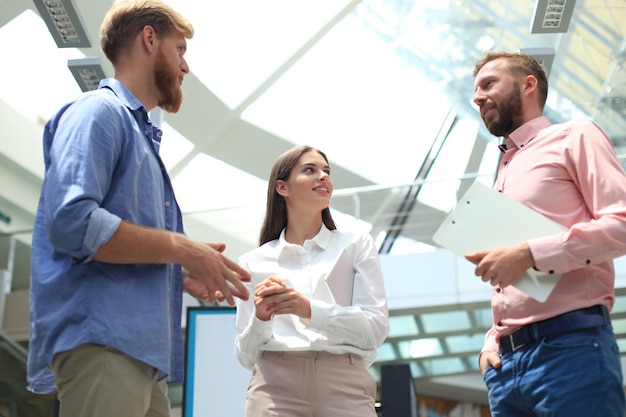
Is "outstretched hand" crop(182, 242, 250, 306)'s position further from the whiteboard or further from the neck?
the whiteboard

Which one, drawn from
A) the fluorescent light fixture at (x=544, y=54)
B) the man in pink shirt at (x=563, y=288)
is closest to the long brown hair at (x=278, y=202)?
the man in pink shirt at (x=563, y=288)

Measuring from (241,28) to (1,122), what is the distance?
10.4ft

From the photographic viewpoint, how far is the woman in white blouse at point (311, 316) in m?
2.38

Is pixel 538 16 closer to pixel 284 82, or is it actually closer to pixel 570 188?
pixel 570 188

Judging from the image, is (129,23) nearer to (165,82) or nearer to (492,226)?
(165,82)

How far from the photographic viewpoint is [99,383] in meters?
1.72

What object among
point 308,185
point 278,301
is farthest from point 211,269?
point 308,185

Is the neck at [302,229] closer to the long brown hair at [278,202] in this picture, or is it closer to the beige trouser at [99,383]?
the long brown hair at [278,202]

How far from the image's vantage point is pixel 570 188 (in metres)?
2.34

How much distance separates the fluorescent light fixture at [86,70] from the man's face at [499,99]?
2.96m

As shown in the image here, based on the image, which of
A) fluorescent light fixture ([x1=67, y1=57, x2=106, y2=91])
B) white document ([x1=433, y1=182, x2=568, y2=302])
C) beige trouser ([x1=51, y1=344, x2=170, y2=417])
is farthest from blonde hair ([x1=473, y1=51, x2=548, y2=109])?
fluorescent light fixture ([x1=67, y1=57, x2=106, y2=91])

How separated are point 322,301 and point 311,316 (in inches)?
3.8

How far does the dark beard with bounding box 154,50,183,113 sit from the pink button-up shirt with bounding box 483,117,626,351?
0.92 meters

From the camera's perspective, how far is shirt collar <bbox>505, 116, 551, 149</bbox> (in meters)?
2.54
